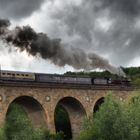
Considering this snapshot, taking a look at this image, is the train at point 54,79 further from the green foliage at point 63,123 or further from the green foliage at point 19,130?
the green foliage at point 63,123

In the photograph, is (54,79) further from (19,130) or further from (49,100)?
(19,130)

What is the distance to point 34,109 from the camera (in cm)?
5491

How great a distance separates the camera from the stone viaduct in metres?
51.1

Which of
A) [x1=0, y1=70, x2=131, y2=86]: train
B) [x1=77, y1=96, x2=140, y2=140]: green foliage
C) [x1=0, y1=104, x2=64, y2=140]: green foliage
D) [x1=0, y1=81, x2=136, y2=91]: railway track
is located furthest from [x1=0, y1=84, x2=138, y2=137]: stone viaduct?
[x1=77, y1=96, x2=140, y2=140]: green foliage

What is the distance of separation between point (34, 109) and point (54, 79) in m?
4.73

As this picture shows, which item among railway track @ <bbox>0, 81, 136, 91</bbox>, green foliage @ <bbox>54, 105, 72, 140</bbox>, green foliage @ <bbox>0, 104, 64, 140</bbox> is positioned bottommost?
green foliage @ <bbox>0, 104, 64, 140</bbox>

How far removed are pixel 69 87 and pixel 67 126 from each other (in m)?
13.8

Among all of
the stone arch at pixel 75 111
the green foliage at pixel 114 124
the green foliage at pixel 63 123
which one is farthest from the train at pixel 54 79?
the green foliage at pixel 114 124

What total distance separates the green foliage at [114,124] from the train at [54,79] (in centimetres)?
1108

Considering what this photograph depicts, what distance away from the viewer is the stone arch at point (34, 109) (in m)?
53.8

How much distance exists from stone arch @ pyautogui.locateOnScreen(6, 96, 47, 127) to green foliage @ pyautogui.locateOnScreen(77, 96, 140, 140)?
10.0m

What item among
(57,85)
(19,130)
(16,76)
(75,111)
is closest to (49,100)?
(57,85)

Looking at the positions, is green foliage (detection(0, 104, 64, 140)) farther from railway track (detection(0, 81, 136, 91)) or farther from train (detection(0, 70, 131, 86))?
train (detection(0, 70, 131, 86))

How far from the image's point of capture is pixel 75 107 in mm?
61312
